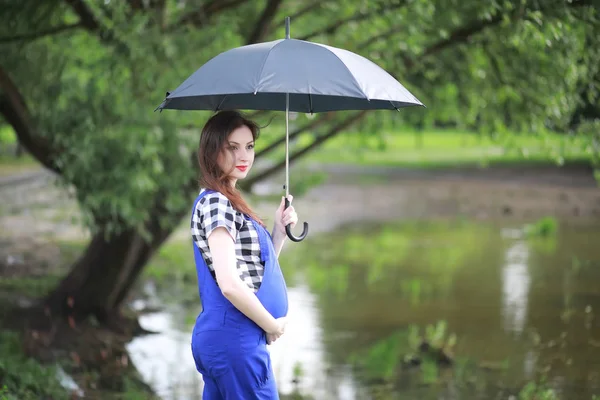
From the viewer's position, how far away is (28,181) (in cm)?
2002

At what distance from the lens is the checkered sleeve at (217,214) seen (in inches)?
149

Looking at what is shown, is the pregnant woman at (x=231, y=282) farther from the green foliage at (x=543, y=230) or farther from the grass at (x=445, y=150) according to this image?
→ the green foliage at (x=543, y=230)

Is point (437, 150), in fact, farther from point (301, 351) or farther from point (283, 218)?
point (283, 218)

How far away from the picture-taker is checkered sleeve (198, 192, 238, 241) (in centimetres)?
379

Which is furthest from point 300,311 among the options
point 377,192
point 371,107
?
point 377,192

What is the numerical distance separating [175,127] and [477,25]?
2.98 m

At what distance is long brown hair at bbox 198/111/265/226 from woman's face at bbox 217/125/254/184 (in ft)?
0.04

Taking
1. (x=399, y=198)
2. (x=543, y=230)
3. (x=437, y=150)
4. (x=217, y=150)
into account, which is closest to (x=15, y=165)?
(x=399, y=198)

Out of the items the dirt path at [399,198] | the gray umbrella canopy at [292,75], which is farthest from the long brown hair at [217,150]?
the dirt path at [399,198]

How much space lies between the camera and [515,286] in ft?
42.1

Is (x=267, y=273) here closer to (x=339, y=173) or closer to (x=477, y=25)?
(x=477, y=25)

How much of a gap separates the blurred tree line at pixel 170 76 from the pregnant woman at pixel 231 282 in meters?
3.46

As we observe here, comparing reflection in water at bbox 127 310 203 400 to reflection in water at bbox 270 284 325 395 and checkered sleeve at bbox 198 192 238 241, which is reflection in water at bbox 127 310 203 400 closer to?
reflection in water at bbox 270 284 325 395

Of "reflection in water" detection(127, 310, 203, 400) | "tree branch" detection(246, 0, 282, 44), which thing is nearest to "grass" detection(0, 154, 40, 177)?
"reflection in water" detection(127, 310, 203, 400)
